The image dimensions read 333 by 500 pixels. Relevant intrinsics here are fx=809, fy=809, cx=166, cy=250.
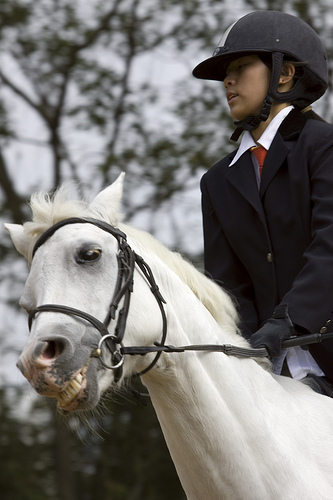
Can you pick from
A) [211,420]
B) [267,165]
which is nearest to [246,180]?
[267,165]

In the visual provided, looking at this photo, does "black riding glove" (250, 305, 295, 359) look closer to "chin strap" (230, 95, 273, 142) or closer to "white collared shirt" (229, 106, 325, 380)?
"white collared shirt" (229, 106, 325, 380)

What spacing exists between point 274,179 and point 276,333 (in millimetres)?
744

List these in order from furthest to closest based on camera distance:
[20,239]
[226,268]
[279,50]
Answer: [226,268] → [279,50] → [20,239]

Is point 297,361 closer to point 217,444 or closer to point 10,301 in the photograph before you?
point 217,444

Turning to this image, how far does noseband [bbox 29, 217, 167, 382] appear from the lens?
264cm

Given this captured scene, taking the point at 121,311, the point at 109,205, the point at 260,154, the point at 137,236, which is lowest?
the point at 121,311

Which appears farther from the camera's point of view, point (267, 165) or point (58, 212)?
point (267, 165)

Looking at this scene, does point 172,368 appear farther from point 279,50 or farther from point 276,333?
point 279,50

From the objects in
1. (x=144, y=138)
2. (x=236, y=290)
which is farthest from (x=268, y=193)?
(x=144, y=138)

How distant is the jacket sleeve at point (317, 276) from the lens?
3141mm

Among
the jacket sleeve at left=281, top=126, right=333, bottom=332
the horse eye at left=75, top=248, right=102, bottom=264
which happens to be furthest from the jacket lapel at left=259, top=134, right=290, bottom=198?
the horse eye at left=75, top=248, right=102, bottom=264

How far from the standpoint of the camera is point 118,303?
2.73 meters

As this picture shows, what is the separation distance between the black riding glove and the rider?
8 centimetres

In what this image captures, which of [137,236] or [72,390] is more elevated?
[137,236]
